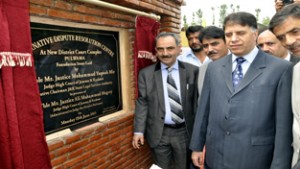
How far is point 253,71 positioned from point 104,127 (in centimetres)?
166

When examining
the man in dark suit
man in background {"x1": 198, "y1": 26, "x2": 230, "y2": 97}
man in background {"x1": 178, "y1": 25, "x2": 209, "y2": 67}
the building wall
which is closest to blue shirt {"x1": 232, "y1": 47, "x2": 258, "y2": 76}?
man in background {"x1": 198, "y1": 26, "x2": 230, "y2": 97}

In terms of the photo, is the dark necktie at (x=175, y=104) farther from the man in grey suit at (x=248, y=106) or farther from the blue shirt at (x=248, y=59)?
the blue shirt at (x=248, y=59)

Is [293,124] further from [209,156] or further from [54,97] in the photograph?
[54,97]

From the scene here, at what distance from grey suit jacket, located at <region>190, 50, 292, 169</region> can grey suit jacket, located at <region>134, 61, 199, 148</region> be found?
2.51 feet

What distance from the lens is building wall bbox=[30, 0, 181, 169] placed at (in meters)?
2.25

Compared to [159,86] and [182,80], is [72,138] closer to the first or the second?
[159,86]

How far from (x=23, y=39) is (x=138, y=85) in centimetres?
157

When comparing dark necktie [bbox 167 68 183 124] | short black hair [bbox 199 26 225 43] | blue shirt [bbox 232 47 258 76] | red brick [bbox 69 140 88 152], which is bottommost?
red brick [bbox 69 140 88 152]

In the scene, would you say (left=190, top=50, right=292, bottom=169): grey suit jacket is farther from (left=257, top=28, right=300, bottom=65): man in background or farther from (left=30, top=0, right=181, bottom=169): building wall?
(left=30, top=0, right=181, bottom=169): building wall

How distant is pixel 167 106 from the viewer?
2943mm

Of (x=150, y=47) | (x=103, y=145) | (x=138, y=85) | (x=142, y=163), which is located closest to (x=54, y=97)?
(x=103, y=145)

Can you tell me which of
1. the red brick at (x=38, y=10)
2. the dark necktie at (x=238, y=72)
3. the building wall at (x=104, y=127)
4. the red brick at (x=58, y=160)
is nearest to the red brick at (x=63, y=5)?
the building wall at (x=104, y=127)

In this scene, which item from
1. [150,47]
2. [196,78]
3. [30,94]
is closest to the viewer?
[30,94]

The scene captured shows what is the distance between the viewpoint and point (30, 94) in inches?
71.6
